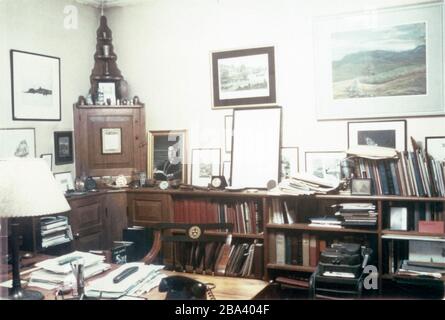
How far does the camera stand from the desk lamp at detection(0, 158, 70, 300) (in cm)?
153

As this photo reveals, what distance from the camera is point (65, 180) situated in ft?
11.3

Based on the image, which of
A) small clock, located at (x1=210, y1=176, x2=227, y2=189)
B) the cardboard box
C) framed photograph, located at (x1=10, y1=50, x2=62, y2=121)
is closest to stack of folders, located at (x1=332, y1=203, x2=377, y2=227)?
the cardboard box

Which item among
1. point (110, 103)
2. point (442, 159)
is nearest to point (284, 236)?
point (442, 159)

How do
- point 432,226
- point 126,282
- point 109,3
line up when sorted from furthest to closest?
point 109,3 < point 432,226 < point 126,282

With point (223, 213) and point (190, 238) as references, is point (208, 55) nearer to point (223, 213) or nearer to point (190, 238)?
point (223, 213)

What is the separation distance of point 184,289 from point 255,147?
1.86m

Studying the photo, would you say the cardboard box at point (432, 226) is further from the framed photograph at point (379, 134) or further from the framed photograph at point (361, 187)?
the framed photograph at point (379, 134)

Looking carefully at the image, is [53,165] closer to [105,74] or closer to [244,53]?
[105,74]

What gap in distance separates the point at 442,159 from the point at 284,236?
3.65 ft

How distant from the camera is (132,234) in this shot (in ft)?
11.2

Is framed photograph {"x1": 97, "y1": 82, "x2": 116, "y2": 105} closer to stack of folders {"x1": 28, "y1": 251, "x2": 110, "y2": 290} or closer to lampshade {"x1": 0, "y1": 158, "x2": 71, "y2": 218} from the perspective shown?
stack of folders {"x1": 28, "y1": 251, "x2": 110, "y2": 290}

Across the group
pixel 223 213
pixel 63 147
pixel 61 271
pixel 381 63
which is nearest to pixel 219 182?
pixel 223 213

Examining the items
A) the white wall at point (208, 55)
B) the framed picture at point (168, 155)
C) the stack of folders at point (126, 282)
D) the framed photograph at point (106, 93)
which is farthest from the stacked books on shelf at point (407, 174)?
the framed photograph at point (106, 93)

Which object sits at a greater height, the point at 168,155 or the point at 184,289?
the point at 168,155
